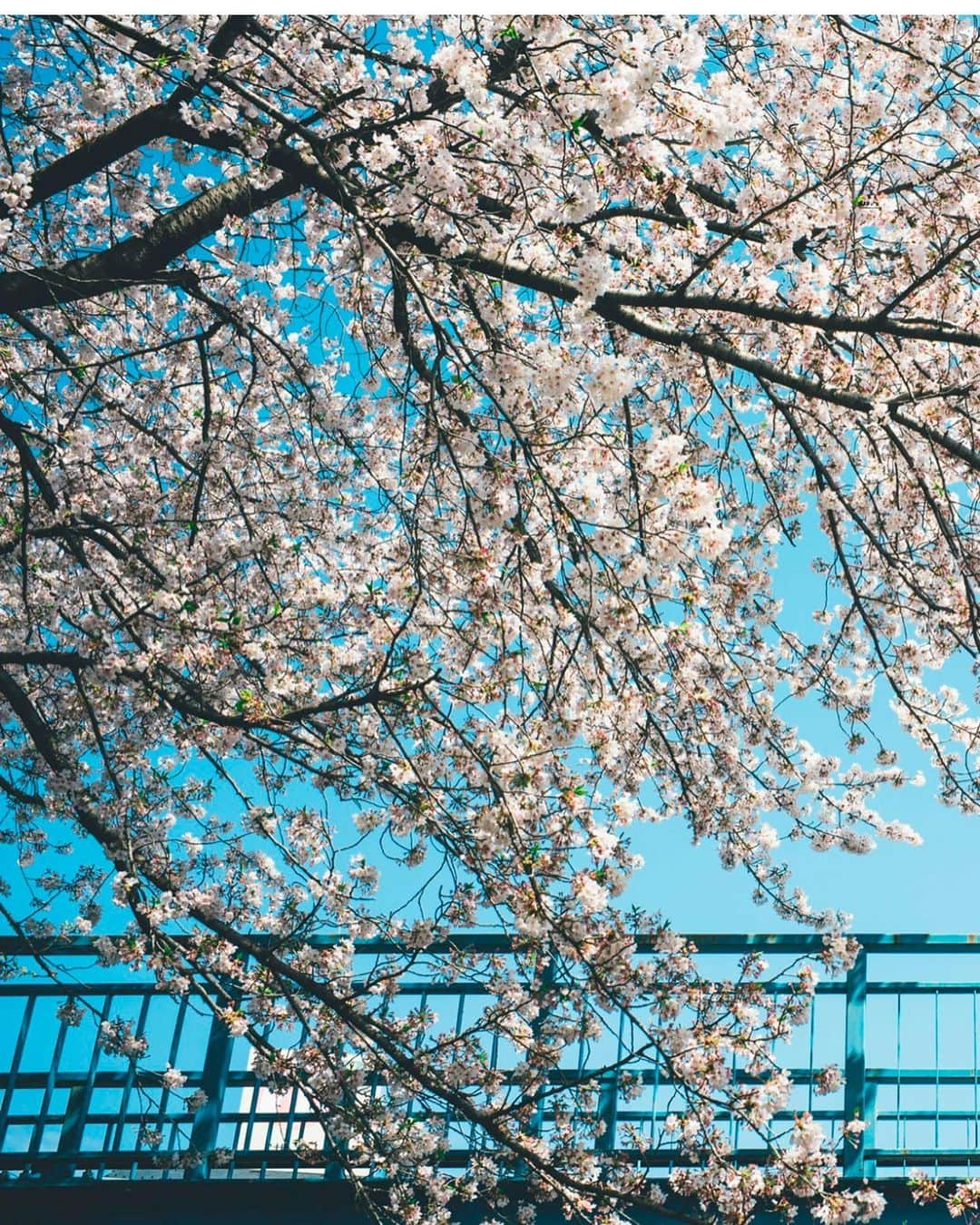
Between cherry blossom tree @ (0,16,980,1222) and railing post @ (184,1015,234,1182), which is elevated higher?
cherry blossom tree @ (0,16,980,1222)

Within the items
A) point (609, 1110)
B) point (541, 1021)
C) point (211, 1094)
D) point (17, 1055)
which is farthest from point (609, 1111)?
point (17, 1055)

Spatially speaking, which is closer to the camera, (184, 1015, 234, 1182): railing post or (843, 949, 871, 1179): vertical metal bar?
(843, 949, 871, 1179): vertical metal bar

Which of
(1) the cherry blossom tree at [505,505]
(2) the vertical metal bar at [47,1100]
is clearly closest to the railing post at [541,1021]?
(1) the cherry blossom tree at [505,505]

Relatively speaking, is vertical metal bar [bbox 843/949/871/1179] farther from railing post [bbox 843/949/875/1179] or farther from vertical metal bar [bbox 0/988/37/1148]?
vertical metal bar [bbox 0/988/37/1148]

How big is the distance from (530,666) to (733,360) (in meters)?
1.64

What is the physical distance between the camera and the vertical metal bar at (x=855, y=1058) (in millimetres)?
6754

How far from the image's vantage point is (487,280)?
559 centimetres

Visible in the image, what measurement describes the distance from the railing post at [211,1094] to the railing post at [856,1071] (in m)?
3.30

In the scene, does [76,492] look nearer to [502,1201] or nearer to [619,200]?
[619,200]

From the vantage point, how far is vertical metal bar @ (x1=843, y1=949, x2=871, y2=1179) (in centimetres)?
675

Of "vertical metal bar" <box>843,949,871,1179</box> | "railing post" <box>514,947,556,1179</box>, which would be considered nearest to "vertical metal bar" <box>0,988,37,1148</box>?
"railing post" <box>514,947,556,1179</box>

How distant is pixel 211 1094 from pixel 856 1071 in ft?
11.4

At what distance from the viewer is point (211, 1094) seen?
7.45 m

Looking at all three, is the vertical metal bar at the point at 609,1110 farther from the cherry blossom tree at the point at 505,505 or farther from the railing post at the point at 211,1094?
the railing post at the point at 211,1094
